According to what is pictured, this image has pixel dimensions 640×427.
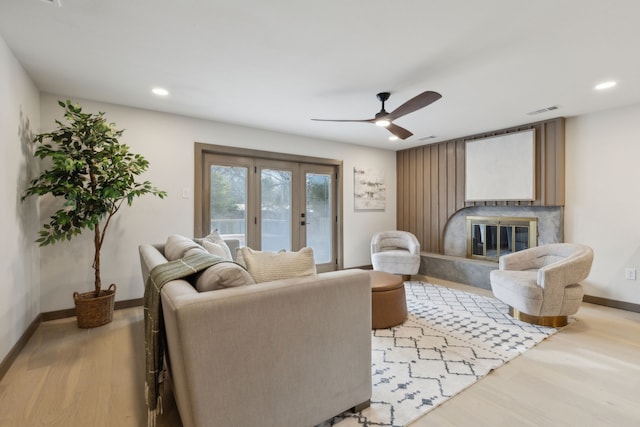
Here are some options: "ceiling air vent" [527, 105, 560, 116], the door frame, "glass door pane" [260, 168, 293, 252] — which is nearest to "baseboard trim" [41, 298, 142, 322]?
the door frame

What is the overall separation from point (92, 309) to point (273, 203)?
2448mm

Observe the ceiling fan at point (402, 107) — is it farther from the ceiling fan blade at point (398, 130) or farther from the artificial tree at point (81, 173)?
the artificial tree at point (81, 173)

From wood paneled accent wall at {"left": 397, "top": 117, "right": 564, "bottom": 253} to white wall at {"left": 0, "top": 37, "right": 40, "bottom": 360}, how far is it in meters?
5.17

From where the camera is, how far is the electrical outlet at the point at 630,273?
Result: 3.36m

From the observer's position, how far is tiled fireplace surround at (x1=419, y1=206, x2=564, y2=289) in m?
3.96

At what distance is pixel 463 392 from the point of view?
6.18ft

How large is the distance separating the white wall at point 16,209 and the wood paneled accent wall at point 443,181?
204 inches

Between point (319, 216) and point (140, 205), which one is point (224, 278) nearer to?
point (140, 205)

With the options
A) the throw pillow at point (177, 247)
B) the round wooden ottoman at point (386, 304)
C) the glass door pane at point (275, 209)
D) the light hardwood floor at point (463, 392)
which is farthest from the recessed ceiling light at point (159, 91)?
the round wooden ottoman at point (386, 304)

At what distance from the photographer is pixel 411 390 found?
190 cm

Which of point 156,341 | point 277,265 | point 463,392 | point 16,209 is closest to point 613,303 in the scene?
point 463,392

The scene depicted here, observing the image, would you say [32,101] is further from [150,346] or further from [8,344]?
[150,346]

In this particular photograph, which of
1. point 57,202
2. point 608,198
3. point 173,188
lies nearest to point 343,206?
point 173,188

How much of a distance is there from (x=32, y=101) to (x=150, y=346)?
2.78 metres
